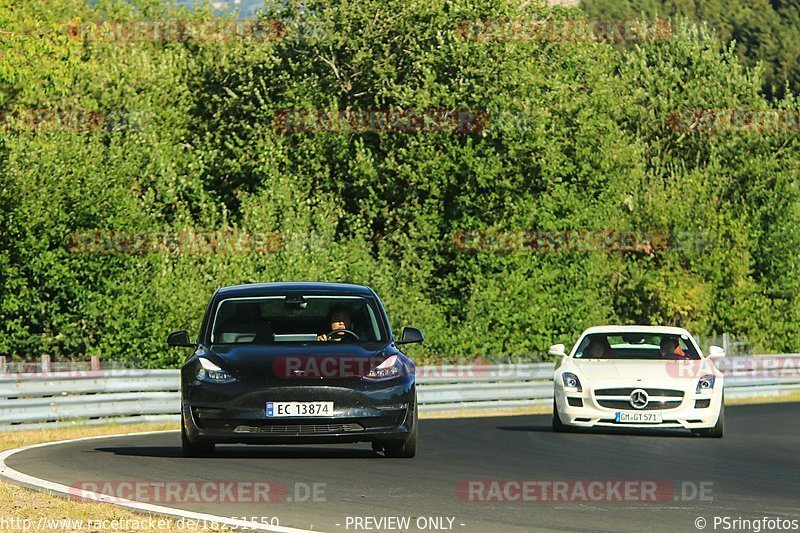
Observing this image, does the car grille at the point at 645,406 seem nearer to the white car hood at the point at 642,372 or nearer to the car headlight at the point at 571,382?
the white car hood at the point at 642,372

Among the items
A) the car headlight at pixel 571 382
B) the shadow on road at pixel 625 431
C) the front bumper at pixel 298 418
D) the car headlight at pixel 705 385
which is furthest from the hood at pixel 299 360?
the shadow on road at pixel 625 431

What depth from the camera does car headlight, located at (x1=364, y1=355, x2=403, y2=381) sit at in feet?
45.5

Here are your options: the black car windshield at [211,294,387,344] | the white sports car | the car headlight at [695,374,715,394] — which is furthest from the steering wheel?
the car headlight at [695,374,715,394]

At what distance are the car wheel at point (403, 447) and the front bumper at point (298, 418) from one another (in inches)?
21.7

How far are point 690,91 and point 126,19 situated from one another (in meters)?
26.0

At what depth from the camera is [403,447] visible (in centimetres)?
1453

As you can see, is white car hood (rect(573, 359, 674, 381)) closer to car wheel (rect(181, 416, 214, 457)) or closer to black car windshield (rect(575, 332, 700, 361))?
black car windshield (rect(575, 332, 700, 361))

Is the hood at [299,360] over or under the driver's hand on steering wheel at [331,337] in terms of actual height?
under

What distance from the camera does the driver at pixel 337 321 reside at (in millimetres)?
14555

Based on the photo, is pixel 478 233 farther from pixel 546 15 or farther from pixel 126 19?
pixel 126 19

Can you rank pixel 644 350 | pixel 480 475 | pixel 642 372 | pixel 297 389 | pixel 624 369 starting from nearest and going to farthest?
pixel 480 475, pixel 297 389, pixel 642 372, pixel 624 369, pixel 644 350

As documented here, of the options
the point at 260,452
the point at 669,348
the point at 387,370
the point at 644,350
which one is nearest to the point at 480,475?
the point at 387,370

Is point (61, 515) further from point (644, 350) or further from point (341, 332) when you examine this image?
point (644, 350)

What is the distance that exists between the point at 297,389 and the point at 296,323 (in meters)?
1.52
